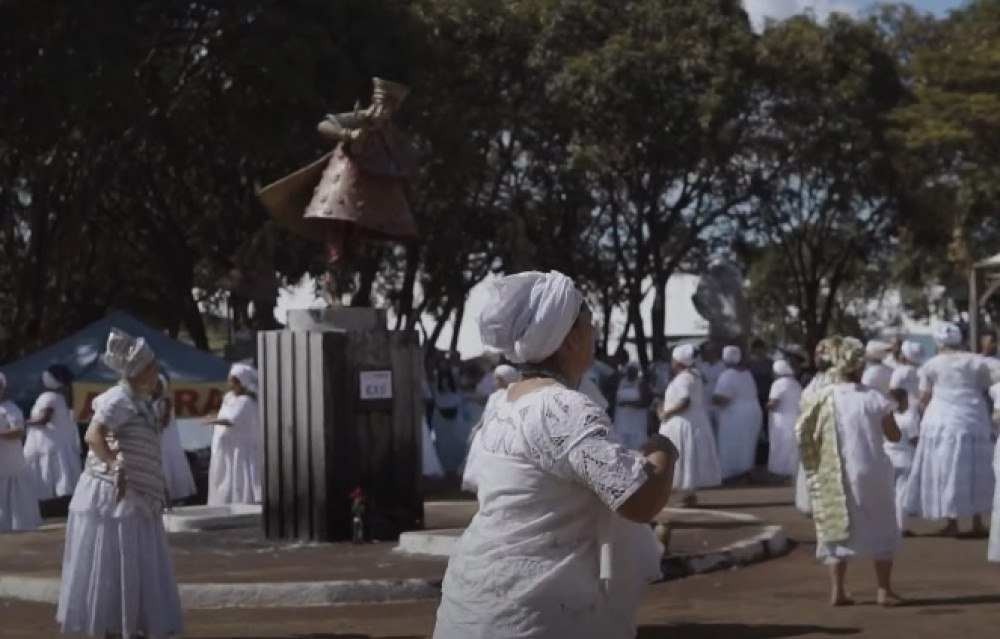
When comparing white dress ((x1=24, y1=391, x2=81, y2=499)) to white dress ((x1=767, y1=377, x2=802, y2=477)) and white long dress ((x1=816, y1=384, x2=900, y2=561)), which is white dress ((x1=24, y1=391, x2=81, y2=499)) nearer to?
white dress ((x1=767, y1=377, x2=802, y2=477))

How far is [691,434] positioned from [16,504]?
6853 mm

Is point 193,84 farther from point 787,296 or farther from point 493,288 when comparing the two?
point 787,296

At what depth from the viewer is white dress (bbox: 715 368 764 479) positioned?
26.6m

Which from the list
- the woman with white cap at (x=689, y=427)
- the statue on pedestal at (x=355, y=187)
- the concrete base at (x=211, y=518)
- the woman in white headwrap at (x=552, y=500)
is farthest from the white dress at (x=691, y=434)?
the woman in white headwrap at (x=552, y=500)

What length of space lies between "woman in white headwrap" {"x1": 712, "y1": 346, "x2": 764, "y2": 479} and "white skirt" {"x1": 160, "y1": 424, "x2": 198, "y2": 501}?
330 inches

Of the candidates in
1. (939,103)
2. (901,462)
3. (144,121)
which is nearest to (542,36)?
(939,103)

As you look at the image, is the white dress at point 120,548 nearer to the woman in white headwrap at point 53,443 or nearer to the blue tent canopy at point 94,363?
the woman in white headwrap at point 53,443

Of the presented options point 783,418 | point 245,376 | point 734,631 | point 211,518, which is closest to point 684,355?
point 245,376

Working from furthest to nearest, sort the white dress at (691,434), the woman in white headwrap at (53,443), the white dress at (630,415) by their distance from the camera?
the white dress at (630,415), the woman in white headwrap at (53,443), the white dress at (691,434)

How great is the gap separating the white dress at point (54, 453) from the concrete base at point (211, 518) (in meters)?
3.12

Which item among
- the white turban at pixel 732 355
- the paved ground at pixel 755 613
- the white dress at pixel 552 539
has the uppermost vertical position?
the white turban at pixel 732 355

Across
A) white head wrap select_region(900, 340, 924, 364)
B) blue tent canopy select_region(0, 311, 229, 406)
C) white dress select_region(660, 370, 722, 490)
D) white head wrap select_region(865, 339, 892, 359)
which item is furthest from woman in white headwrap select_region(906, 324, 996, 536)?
blue tent canopy select_region(0, 311, 229, 406)

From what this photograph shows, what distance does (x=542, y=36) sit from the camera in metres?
38.0

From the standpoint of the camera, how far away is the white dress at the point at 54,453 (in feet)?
71.8
